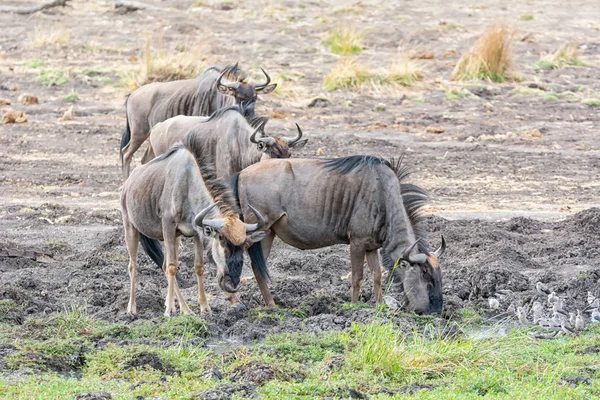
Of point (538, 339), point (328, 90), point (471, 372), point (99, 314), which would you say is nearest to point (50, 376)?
point (99, 314)

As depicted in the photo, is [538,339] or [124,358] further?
[538,339]

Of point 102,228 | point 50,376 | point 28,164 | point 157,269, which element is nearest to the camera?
point 50,376

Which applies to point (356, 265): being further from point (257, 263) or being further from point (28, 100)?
point (28, 100)

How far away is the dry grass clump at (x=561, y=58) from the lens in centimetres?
1981

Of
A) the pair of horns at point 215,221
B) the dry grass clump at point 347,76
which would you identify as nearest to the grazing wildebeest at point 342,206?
the pair of horns at point 215,221

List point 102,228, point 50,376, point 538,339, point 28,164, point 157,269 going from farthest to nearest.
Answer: point 28,164
point 102,228
point 157,269
point 538,339
point 50,376

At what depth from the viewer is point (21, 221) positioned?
11.2 m

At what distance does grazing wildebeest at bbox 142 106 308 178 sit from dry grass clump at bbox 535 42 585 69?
34.5 ft

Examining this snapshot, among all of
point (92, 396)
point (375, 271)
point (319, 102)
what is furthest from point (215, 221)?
point (319, 102)

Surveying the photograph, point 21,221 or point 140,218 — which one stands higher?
point 140,218

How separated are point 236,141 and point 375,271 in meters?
2.52

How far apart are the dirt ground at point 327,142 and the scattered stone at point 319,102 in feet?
0.15

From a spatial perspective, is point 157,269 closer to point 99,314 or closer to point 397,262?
point 99,314

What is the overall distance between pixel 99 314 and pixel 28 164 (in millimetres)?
6249
